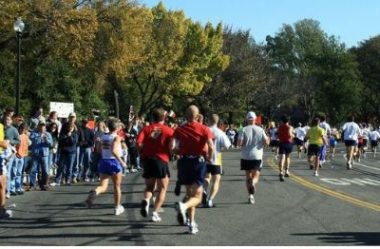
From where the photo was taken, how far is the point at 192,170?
9867 millimetres

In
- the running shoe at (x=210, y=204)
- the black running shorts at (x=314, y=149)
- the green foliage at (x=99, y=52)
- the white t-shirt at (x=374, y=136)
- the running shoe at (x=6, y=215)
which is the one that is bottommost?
the running shoe at (x=6, y=215)

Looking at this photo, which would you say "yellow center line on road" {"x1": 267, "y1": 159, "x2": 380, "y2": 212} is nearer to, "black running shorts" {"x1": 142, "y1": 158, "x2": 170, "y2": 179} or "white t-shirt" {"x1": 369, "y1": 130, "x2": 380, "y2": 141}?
"black running shorts" {"x1": 142, "y1": 158, "x2": 170, "y2": 179}

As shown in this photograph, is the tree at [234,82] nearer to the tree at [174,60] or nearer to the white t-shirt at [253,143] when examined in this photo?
the tree at [174,60]

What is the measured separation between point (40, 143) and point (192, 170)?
23.0 feet

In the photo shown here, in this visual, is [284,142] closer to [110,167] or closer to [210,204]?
[210,204]

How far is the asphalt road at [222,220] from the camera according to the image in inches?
360

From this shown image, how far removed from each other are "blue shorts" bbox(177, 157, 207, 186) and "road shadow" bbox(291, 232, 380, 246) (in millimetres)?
1691

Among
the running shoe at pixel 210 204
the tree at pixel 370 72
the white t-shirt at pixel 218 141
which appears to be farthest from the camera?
the tree at pixel 370 72

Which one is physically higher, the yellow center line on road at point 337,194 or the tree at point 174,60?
the tree at point 174,60

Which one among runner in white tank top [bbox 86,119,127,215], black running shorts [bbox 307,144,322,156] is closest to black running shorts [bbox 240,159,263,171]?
runner in white tank top [bbox 86,119,127,215]

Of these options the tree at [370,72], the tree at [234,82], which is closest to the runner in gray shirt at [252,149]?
the tree at [234,82]

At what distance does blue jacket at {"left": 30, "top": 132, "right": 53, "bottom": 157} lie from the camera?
15.8 meters

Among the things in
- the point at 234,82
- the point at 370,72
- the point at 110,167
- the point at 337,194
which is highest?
the point at 370,72

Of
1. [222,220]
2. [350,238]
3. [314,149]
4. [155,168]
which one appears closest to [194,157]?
[155,168]
